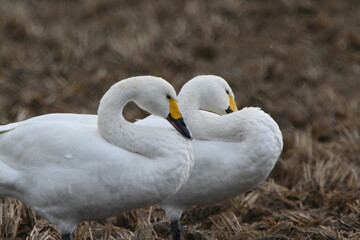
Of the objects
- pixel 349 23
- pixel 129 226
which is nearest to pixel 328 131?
pixel 129 226

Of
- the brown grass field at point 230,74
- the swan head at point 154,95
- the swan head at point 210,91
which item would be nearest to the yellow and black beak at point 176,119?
the swan head at point 154,95

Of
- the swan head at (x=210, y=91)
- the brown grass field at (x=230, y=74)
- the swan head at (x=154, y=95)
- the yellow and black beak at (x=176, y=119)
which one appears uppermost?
the swan head at (x=154, y=95)

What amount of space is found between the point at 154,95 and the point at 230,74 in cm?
531

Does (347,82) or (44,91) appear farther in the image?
(347,82)

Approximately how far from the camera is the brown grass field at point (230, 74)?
253 inches

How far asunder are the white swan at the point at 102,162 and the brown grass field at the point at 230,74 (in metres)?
0.53

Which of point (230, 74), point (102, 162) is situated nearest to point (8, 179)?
point (102, 162)

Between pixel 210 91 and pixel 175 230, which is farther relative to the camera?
pixel 210 91

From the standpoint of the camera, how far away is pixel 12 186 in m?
5.20

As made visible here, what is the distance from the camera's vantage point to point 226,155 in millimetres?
5691

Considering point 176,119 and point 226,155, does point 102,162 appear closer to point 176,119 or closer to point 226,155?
point 176,119

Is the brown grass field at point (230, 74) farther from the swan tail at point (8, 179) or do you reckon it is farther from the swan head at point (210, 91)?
the swan head at point (210, 91)

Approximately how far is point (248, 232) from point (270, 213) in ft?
3.29

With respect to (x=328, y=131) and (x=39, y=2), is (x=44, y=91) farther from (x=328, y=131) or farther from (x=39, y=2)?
(x=39, y=2)
